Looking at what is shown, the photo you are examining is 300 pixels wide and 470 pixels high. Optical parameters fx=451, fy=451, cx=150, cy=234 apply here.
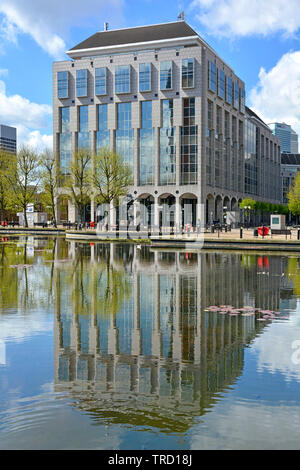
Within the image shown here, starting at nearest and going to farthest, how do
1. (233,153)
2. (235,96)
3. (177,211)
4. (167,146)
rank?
(167,146) → (177,211) → (235,96) → (233,153)

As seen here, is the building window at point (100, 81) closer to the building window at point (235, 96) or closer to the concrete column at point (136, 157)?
the concrete column at point (136, 157)

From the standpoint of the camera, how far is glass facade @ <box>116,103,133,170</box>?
80125 millimetres

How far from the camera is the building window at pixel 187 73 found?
74500 mm

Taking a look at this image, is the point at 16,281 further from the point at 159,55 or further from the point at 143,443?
the point at 159,55

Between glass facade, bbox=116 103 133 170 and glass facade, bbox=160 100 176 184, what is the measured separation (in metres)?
6.08

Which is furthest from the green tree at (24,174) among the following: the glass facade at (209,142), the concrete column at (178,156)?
the glass facade at (209,142)

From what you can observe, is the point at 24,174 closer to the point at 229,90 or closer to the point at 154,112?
the point at 154,112

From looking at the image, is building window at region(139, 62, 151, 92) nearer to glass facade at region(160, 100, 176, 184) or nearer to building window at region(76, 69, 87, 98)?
glass facade at region(160, 100, 176, 184)

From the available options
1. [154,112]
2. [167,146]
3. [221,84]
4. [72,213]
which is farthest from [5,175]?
[221,84]

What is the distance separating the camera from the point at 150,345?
8500 millimetres

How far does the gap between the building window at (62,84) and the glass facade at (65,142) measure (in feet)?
8.61

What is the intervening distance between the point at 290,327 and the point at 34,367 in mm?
5628

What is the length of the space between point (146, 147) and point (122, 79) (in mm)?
12399

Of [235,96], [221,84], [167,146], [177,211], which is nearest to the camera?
[167,146]
